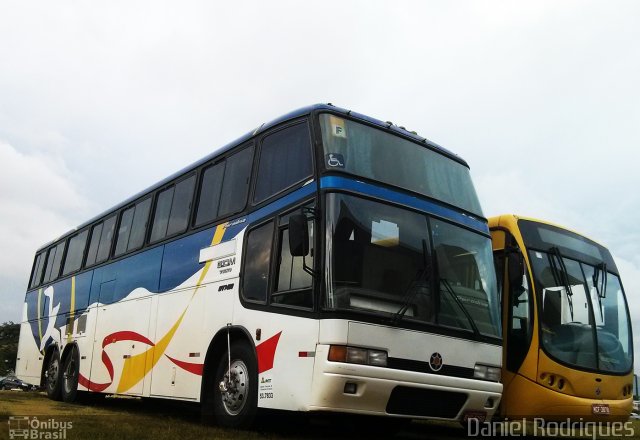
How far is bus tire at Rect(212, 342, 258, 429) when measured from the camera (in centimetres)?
720

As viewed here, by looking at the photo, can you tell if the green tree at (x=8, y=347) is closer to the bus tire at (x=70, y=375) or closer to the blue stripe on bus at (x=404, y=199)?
the bus tire at (x=70, y=375)

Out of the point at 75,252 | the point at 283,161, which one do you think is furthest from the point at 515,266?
the point at 75,252

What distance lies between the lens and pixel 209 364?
828 cm

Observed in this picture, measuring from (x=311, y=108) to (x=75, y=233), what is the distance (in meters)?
10.0

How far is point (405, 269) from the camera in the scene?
6.86 metres

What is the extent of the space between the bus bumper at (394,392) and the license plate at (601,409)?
196 centimetres

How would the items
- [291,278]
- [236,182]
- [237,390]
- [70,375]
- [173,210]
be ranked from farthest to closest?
[70,375] → [173,210] → [236,182] → [237,390] → [291,278]

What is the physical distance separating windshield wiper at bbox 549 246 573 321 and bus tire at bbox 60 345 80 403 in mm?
9637

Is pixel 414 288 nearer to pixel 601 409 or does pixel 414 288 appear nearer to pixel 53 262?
pixel 601 409

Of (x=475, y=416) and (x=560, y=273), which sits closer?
(x=475, y=416)

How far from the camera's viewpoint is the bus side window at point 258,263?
7.45m

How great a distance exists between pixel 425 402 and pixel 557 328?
2.87 metres

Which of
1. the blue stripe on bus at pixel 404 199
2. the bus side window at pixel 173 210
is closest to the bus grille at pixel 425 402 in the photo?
the blue stripe on bus at pixel 404 199

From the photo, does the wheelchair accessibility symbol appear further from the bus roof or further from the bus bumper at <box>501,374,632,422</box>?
the bus bumper at <box>501,374,632,422</box>
